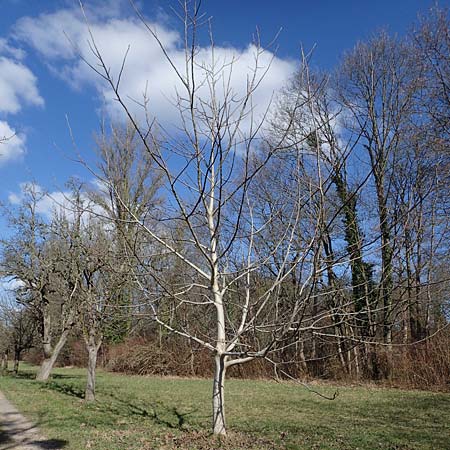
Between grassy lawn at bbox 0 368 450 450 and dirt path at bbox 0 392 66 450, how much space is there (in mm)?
172

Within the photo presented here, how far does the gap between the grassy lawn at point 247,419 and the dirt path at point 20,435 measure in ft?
0.56

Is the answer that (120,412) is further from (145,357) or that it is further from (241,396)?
(145,357)

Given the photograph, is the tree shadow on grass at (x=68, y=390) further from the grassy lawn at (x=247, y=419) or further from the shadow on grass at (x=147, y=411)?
the shadow on grass at (x=147, y=411)

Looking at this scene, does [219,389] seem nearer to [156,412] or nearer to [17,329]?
[156,412]

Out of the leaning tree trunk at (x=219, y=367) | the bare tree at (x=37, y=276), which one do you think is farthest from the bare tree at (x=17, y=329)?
the leaning tree trunk at (x=219, y=367)

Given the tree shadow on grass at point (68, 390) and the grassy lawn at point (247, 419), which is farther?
the tree shadow on grass at point (68, 390)

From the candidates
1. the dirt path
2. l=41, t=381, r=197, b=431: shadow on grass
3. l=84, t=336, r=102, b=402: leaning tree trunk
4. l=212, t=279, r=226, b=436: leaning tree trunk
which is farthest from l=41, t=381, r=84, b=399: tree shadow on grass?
l=212, t=279, r=226, b=436: leaning tree trunk

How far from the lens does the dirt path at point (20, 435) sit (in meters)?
5.86

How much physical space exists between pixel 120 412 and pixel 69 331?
7627 millimetres

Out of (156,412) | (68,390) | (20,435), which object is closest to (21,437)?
(20,435)

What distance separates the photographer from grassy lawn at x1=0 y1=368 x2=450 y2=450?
600 cm

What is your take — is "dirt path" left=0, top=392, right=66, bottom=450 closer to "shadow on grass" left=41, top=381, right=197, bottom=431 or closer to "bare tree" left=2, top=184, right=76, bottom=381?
"shadow on grass" left=41, top=381, right=197, bottom=431

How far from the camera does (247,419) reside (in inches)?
322

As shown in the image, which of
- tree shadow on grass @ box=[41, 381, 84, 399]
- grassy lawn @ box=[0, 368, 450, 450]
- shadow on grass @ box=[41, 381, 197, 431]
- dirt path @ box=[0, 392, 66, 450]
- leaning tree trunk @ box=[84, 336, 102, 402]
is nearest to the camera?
dirt path @ box=[0, 392, 66, 450]
